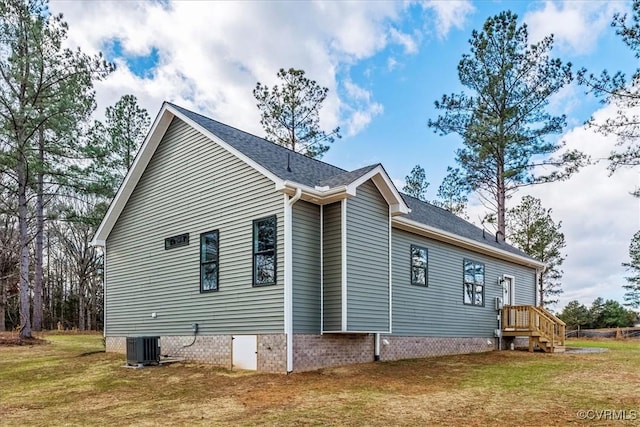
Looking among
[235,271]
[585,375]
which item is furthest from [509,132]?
[235,271]

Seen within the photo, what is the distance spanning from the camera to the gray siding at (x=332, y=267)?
377 inches

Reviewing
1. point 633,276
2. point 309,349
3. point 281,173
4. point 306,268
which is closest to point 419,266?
point 306,268

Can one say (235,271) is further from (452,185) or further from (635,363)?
(452,185)

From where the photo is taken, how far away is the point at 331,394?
293 inches

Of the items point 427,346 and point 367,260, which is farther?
point 427,346

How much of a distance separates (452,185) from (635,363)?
15.6 meters

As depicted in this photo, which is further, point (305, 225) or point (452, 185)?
point (452, 185)

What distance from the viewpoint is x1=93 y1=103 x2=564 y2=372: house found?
9500 millimetres

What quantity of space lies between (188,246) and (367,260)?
174 inches

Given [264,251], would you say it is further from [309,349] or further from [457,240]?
[457,240]

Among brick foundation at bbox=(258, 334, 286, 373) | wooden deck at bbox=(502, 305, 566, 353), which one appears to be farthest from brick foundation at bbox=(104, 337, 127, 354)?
wooden deck at bbox=(502, 305, 566, 353)

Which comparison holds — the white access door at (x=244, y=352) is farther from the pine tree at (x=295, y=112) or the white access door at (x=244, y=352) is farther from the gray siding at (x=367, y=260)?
the pine tree at (x=295, y=112)

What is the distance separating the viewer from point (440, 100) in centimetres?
2319

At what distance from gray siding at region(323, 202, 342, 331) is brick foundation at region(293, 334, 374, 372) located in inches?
15.2
